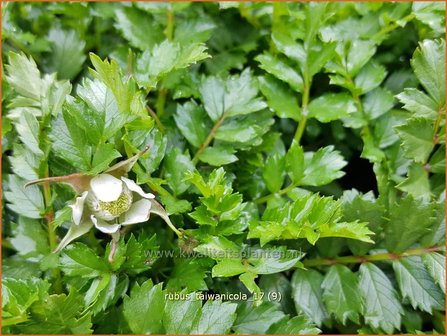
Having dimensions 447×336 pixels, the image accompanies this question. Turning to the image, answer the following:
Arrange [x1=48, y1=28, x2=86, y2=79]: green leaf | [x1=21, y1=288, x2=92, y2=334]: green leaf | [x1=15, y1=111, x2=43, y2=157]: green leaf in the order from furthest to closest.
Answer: [x1=48, y1=28, x2=86, y2=79]: green leaf → [x1=15, y1=111, x2=43, y2=157]: green leaf → [x1=21, y1=288, x2=92, y2=334]: green leaf

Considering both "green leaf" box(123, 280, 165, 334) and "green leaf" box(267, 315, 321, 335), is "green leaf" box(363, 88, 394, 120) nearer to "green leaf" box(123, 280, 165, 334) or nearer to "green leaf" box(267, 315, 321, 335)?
"green leaf" box(267, 315, 321, 335)

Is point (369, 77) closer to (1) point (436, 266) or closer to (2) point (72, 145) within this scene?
(1) point (436, 266)

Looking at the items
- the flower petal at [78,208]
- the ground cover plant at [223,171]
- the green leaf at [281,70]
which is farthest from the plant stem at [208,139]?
the flower petal at [78,208]

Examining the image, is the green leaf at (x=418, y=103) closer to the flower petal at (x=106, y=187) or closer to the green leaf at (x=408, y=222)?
the green leaf at (x=408, y=222)

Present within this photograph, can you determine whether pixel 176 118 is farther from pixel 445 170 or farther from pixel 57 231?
pixel 445 170

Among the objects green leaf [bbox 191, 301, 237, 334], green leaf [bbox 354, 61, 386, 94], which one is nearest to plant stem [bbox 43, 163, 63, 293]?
green leaf [bbox 191, 301, 237, 334]

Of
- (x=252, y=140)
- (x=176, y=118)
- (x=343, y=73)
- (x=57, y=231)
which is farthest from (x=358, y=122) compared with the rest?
(x=57, y=231)

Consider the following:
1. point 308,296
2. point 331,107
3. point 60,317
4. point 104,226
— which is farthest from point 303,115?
point 60,317
